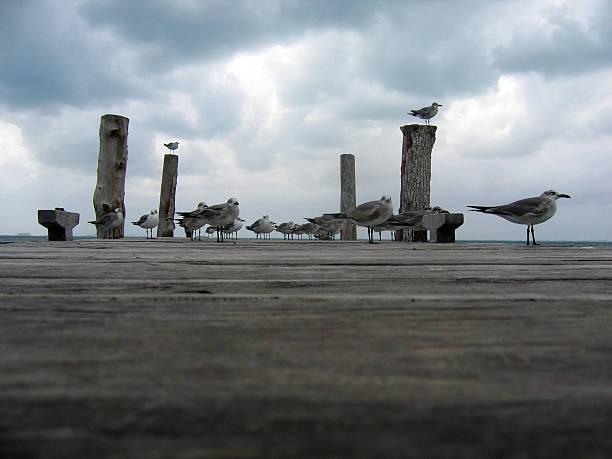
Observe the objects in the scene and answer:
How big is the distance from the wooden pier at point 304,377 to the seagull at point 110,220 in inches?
318

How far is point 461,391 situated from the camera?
18.2 inches

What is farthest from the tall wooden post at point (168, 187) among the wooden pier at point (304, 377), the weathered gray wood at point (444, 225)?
the wooden pier at point (304, 377)

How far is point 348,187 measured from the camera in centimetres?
1222

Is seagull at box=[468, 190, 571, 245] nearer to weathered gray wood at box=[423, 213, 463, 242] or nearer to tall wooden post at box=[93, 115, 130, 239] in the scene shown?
weathered gray wood at box=[423, 213, 463, 242]

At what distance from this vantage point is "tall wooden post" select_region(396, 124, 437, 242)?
8.88m

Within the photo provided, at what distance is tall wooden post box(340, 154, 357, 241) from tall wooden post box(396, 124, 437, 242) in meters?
3.04

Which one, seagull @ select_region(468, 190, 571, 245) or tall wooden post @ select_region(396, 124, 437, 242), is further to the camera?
tall wooden post @ select_region(396, 124, 437, 242)

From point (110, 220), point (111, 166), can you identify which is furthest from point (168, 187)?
point (110, 220)

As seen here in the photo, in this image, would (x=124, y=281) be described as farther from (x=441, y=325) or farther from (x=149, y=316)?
(x=441, y=325)

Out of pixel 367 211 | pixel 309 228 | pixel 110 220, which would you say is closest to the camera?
pixel 367 211

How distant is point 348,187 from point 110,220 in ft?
20.3

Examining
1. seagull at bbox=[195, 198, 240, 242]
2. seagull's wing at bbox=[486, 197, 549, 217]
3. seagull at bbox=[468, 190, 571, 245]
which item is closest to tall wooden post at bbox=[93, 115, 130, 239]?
seagull at bbox=[195, 198, 240, 242]

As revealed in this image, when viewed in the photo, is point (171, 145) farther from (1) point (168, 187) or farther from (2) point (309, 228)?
(2) point (309, 228)

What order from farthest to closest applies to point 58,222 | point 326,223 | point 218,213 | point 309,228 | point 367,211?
point 309,228 < point 326,223 < point 218,213 < point 367,211 < point 58,222
